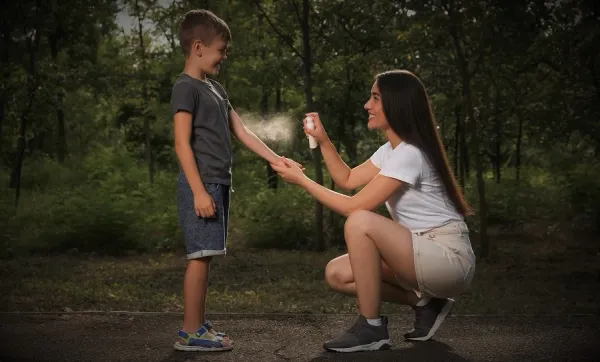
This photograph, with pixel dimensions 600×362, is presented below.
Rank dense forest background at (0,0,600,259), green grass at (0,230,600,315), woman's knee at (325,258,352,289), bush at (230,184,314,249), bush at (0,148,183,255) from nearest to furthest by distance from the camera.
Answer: woman's knee at (325,258,352,289)
green grass at (0,230,600,315)
dense forest background at (0,0,600,259)
bush at (0,148,183,255)
bush at (230,184,314,249)

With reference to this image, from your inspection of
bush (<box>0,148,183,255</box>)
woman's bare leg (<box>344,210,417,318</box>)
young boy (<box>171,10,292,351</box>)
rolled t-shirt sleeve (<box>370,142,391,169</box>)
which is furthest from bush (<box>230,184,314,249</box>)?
woman's bare leg (<box>344,210,417,318</box>)

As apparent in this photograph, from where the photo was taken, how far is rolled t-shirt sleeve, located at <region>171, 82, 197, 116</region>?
3873 millimetres

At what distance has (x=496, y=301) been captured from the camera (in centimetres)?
615

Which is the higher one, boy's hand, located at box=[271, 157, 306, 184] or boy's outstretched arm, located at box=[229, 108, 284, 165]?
boy's outstretched arm, located at box=[229, 108, 284, 165]

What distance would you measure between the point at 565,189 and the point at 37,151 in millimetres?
19917

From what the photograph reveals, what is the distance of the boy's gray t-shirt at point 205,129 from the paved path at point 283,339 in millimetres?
918

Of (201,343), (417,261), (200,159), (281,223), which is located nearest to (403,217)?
(417,261)

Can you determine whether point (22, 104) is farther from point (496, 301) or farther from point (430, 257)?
point (430, 257)

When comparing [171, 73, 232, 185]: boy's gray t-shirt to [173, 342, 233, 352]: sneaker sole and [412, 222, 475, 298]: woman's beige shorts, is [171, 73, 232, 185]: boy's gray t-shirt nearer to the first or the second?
[173, 342, 233, 352]: sneaker sole

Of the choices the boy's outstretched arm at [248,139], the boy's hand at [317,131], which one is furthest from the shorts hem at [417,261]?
the boy's outstretched arm at [248,139]

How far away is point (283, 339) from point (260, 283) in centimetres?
285

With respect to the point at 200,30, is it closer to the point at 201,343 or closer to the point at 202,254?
the point at 202,254

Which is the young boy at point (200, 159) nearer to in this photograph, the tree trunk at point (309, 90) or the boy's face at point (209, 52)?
the boy's face at point (209, 52)

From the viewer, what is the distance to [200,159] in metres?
3.94
